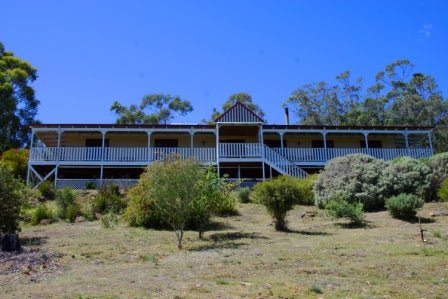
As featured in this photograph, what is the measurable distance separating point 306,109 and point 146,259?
40.8 meters

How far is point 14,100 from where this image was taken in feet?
141

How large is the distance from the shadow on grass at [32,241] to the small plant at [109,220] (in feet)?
8.52

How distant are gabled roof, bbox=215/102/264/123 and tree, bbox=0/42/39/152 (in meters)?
21.7

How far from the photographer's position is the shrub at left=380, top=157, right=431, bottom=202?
21609 millimetres

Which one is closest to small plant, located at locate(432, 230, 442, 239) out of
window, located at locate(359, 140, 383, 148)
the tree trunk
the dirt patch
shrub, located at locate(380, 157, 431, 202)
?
shrub, located at locate(380, 157, 431, 202)

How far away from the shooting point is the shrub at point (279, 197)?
1728cm

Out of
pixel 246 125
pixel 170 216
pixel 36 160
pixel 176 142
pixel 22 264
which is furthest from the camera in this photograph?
pixel 176 142

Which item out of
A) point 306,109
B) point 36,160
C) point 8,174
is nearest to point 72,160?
point 36,160

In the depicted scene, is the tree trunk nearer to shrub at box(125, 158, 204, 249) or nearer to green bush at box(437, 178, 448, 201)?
shrub at box(125, 158, 204, 249)

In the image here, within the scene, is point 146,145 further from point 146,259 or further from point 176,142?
point 146,259

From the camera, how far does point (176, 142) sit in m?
33.6

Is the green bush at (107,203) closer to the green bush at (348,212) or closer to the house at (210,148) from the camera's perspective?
the house at (210,148)

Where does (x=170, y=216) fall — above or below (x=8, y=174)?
below

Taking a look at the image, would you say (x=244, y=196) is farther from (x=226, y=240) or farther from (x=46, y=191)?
(x=46, y=191)
